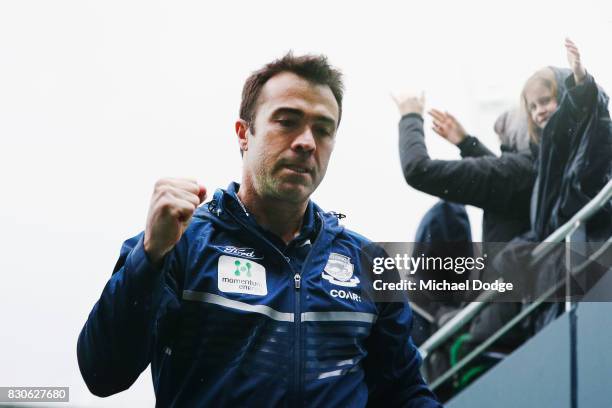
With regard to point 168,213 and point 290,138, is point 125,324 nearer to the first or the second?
point 168,213

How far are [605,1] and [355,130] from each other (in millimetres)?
883

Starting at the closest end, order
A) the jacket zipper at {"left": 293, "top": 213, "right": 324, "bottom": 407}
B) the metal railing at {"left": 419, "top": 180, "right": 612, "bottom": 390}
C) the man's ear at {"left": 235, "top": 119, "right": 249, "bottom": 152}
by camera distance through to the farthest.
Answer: the jacket zipper at {"left": 293, "top": 213, "right": 324, "bottom": 407} < the man's ear at {"left": 235, "top": 119, "right": 249, "bottom": 152} < the metal railing at {"left": 419, "top": 180, "right": 612, "bottom": 390}

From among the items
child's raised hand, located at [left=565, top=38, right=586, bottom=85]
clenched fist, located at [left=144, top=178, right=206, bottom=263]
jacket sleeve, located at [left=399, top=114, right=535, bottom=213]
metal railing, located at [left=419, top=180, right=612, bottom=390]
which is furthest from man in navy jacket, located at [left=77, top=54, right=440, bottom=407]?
child's raised hand, located at [left=565, top=38, right=586, bottom=85]

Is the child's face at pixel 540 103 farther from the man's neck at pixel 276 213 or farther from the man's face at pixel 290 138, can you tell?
the man's neck at pixel 276 213

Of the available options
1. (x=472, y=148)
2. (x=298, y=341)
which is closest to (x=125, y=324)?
(x=298, y=341)

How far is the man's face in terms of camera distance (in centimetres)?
119

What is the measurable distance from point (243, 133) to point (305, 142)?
213 millimetres

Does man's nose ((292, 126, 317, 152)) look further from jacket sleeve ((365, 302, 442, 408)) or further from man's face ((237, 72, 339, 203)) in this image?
jacket sleeve ((365, 302, 442, 408))

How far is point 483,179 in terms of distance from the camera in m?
1.92

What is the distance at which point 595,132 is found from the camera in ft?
6.01

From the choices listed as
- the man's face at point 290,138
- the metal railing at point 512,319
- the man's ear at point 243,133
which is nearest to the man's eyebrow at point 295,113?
the man's face at point 290,138

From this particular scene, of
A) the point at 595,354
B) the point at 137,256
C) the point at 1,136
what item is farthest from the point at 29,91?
the point at 595,354

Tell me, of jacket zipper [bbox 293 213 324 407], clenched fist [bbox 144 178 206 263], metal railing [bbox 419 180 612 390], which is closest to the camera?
clenched fist [bbox 144 178 206 263]

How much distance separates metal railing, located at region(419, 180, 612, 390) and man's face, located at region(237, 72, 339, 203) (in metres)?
0.92
